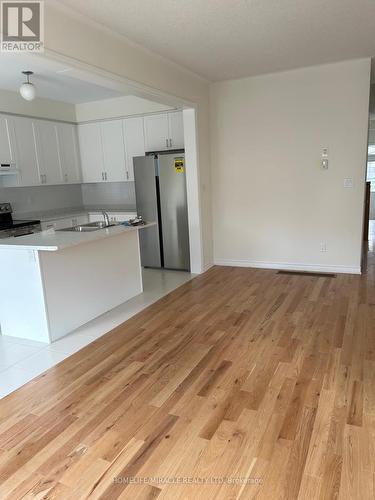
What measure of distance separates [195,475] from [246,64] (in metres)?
4.22

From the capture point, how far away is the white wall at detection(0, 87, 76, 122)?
482cm

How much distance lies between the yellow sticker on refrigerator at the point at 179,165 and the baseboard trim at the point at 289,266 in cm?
151

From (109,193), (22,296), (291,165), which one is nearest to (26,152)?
(109,193)

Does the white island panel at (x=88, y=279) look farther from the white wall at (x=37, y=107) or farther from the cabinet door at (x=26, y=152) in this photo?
the white wall at (x=37, y=107)

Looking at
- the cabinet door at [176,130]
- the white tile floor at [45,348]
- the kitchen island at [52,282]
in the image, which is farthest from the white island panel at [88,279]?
→ the cabinet door at [176,130]

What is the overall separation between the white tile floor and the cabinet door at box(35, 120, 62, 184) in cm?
266

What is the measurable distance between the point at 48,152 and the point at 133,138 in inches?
51.8

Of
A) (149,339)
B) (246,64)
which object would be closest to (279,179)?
(246,64)

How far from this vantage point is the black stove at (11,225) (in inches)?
179

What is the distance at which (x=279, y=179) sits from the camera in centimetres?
497

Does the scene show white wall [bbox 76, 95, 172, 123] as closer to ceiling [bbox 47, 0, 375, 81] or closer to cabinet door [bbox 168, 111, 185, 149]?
cabinet door [bbox 168, 111, 185, 149]

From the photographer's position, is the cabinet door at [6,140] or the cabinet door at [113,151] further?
the cabinet door at [113,151]

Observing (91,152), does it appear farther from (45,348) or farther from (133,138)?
(45,348)

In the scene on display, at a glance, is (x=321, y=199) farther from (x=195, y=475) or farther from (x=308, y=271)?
(x=195, y=475)
